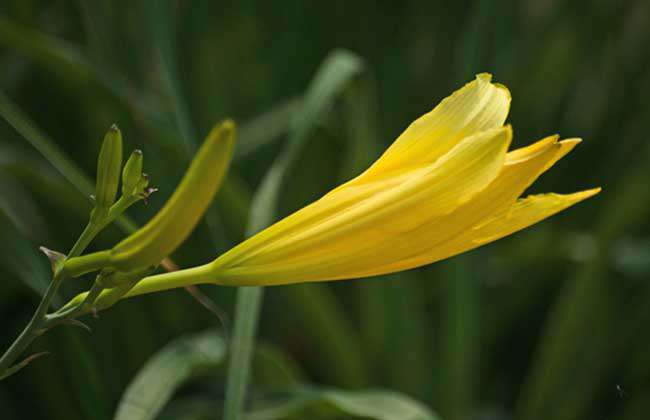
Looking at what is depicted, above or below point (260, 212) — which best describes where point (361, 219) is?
below

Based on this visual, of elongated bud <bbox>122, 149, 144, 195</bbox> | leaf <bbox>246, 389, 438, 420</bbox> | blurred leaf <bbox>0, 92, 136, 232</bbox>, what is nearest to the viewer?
elongated bud <bbox>122, 149, 144, 195</bbox>

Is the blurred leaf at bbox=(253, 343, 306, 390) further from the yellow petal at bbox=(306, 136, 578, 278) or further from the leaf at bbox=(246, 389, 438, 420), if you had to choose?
the yellow petal at bbox=(306, 136, 578, 278)

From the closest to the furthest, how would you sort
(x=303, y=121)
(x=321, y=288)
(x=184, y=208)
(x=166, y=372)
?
1. (x=184, y=208)
2. (x=166, y=372)
3. (x=303, y=121)
4. (x=321, y=288)

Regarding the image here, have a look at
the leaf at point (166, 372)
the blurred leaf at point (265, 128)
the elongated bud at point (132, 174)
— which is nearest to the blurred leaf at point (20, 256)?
the leaf at point (166, 372)

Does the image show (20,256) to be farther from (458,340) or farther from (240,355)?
(458,340)

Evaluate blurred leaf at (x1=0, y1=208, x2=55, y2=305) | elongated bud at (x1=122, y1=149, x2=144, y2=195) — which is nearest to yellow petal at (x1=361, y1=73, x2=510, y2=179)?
elongated bud at (x1=122, y1=149, x2=144, y2=195)

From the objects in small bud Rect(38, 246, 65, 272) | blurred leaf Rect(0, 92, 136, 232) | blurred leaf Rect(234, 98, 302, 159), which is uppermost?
blurred leaf Rect(234, 98, 302, 159)

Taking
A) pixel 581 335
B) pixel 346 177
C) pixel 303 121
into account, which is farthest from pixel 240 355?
pixel 581 335
